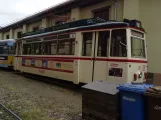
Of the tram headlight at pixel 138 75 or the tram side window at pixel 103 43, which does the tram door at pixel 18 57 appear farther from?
the tram headlight at pixel 138 75

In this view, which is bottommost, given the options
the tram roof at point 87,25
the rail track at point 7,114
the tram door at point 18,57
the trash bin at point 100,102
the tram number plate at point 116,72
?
the rail track at point 7,114

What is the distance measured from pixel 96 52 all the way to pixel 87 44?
0.79 meters

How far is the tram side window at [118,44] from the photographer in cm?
1040

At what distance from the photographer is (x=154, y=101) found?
5.45m

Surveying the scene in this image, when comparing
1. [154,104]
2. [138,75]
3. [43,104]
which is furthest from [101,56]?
[154,104]

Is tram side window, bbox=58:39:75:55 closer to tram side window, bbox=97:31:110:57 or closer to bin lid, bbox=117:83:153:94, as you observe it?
tram side window, bbox=97:31:110:57

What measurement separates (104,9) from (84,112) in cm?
1122

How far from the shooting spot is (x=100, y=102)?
22.1 ft

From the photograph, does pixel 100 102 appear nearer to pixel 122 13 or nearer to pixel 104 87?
pixel 104 87

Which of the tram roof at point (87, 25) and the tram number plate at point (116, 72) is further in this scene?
the tram roof at point (87, 25)

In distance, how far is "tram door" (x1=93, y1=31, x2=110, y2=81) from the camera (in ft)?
35.7

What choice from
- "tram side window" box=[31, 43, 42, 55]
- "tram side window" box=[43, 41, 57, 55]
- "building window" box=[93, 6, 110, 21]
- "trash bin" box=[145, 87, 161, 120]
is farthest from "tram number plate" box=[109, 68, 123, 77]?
"building window" box=[93, 6, 110, 21]

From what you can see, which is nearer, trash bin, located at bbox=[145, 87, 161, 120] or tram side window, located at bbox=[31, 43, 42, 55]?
trash bin, located at bbox=[145, 87, 161, 120]

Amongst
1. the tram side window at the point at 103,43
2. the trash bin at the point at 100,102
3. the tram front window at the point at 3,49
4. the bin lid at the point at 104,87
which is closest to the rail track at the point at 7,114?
the trash bin at the point at 100,102
